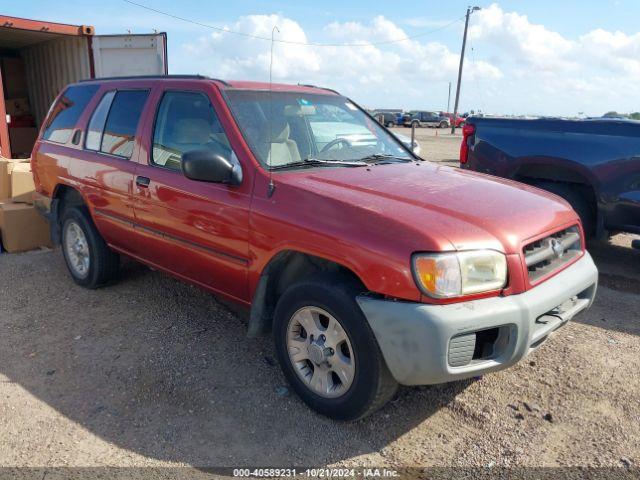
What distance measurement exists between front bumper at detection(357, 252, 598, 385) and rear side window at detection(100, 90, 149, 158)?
2506 mm

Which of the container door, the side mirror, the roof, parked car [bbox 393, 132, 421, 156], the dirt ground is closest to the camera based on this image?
the dirt ground

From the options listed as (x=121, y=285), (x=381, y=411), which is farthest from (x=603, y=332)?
(x=121, y=285)

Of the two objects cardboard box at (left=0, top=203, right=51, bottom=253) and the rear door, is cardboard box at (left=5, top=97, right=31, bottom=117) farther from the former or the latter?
the rear door

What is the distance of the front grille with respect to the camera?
284 centimetres

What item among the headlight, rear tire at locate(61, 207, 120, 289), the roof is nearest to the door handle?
the roof

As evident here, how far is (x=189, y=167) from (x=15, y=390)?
1749mm

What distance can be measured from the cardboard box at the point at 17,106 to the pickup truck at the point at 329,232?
8896mm

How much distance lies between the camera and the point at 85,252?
484cm

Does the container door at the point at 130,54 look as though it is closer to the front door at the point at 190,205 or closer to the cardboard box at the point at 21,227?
the cardboard box at the point at 21,227

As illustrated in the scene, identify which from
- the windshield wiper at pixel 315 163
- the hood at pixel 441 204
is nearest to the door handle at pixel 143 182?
the windshield wiper at pixel 315 163

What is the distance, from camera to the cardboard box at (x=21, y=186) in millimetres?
6406

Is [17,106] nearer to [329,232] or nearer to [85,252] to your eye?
[85,252]

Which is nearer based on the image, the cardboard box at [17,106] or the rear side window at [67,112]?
the rear side window at [67,112]

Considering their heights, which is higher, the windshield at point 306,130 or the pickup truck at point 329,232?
the windshield at point 306,130
